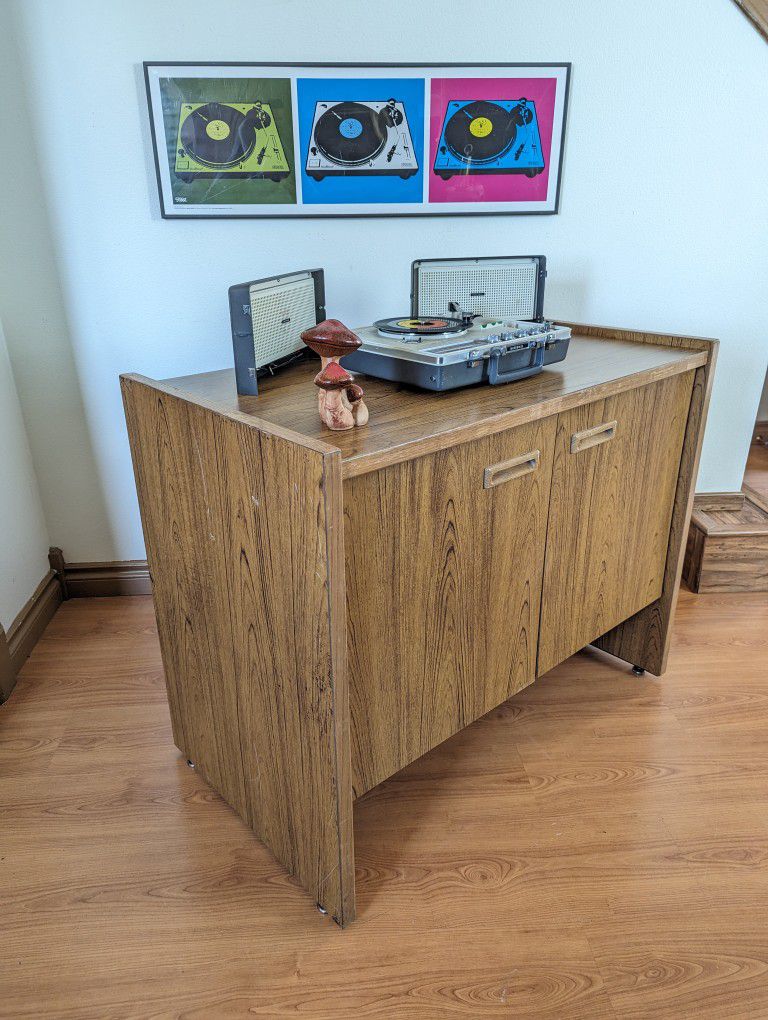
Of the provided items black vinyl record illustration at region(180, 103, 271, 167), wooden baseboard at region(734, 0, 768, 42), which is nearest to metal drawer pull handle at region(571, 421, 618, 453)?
black vinyl record illustration at region(180, 103, 271, 167)

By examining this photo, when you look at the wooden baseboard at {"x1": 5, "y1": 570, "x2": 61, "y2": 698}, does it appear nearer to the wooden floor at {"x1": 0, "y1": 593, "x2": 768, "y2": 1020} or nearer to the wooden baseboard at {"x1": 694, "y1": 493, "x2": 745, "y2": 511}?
the wooden floor at {"x1": 0, "y1": 593, "x2": 768, "y2": 1020}

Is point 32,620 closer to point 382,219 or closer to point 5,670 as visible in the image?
point 5,670

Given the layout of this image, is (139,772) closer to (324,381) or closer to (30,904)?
(30,904)

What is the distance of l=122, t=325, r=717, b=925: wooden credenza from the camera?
3.59ft

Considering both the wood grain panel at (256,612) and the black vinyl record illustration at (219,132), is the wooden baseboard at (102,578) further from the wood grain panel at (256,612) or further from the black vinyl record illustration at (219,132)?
the black vinyl record illustration at (219,132)

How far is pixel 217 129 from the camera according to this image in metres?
1.85

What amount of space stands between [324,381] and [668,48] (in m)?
1.65

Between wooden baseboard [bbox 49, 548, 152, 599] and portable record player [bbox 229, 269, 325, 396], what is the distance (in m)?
1.13

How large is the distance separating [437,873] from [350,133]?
1808mm

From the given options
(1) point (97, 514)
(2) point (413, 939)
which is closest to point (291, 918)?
(2) point (413, 939)

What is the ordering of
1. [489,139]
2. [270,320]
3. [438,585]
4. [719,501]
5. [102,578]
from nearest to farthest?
[438,585]
[270,320]
[489,139]
[102,578]
[719,501]

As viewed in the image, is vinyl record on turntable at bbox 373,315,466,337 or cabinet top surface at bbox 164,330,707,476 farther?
vinyl record on turntable at bbox 373,315,466,337

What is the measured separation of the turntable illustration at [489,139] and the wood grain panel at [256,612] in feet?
3.92

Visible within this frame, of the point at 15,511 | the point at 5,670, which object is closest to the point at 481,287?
the point at 15,511
